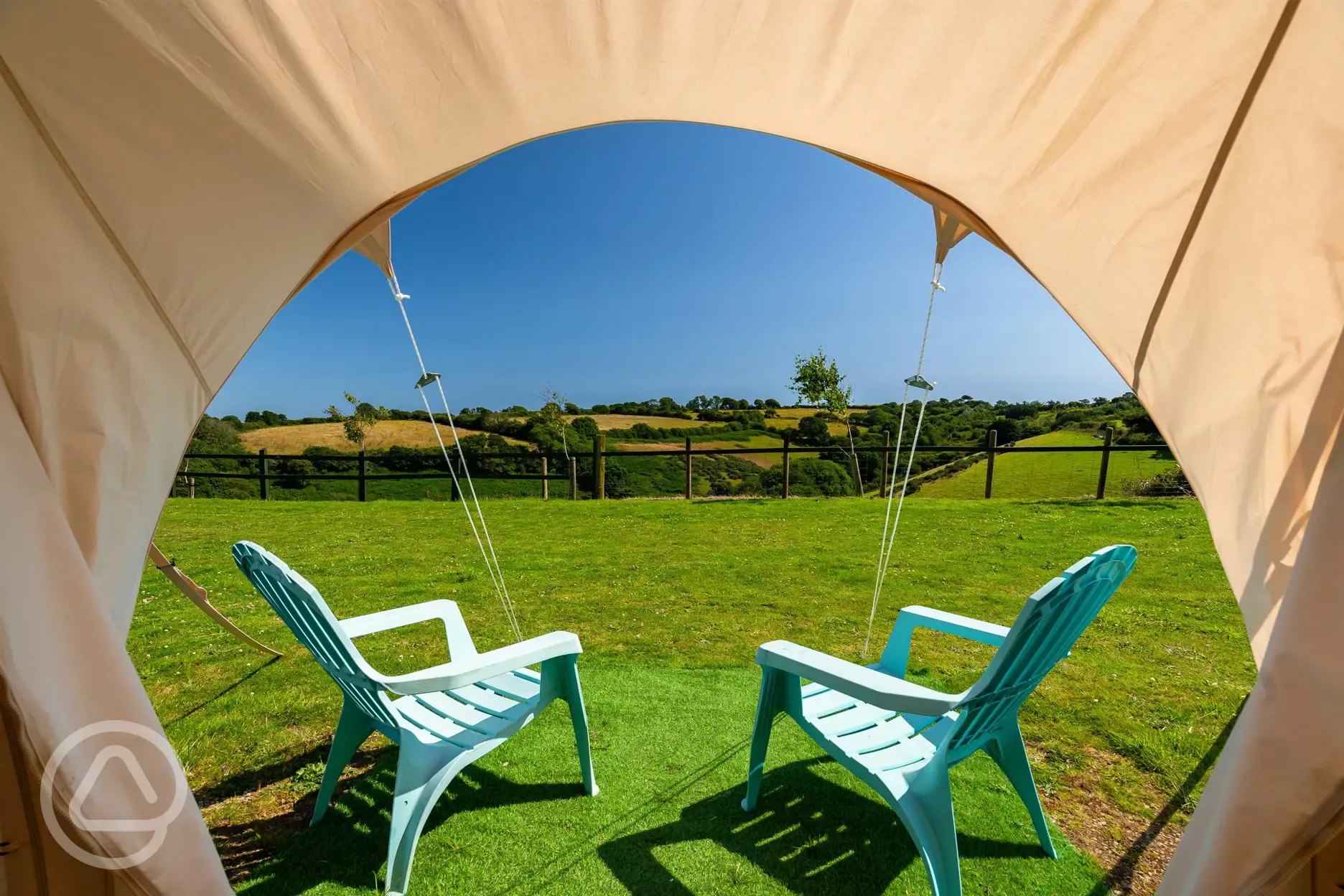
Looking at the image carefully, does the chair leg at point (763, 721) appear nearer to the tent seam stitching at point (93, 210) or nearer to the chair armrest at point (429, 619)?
the chair armrest at point (429, 619)

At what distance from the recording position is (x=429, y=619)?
97.4 inches

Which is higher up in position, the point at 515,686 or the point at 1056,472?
the point at 1056,472

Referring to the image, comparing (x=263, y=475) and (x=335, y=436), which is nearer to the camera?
(x=263, y=475)

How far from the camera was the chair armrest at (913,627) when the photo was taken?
217 cm

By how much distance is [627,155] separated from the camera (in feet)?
14.4

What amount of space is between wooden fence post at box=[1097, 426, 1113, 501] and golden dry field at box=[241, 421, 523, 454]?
1242 cm

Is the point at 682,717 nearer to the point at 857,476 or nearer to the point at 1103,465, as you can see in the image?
the point at 857,476

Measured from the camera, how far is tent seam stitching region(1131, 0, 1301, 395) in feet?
3.43

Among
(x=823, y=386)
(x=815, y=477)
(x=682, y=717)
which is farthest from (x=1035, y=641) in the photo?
(x=815, y=477)

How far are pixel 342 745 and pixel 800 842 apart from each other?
4.94 feet

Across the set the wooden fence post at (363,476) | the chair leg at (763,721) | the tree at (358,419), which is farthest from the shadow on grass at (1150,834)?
the tree at (358,419)

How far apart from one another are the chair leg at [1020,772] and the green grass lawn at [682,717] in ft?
0.22

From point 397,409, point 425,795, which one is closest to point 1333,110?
point 425,795

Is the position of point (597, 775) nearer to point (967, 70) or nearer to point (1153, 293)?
point (1153, 293)
